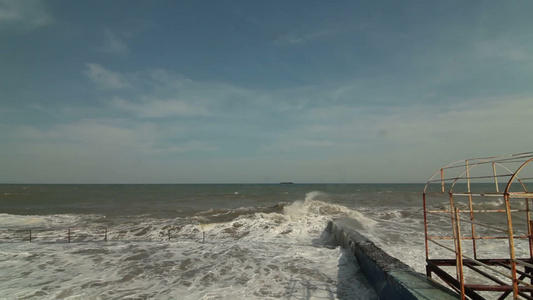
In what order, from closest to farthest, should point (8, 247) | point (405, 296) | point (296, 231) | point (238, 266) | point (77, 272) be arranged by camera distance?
point (405, 296) < point (77, 272) < point (238, 266) < point (8, 247) < point (296, 231)

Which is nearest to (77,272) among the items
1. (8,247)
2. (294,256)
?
(8,247)

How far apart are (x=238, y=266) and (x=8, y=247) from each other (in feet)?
30.7

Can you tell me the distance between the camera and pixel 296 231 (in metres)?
14.9

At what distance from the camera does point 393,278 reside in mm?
5227

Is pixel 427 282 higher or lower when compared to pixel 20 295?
higher

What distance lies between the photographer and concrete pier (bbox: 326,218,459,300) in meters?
4.46

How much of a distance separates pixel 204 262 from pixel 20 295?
4.35 metres

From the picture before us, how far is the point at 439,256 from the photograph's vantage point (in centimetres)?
910

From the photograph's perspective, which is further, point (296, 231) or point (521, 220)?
point (521, 220)

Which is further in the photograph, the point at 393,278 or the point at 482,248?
the point at 482,248

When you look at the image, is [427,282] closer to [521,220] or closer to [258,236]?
[258,236]

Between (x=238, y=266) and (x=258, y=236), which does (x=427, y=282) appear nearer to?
(x=238, y=266)

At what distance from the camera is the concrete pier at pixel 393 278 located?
4457 millimetres

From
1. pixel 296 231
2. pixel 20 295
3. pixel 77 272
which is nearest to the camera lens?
pixel 20 295
